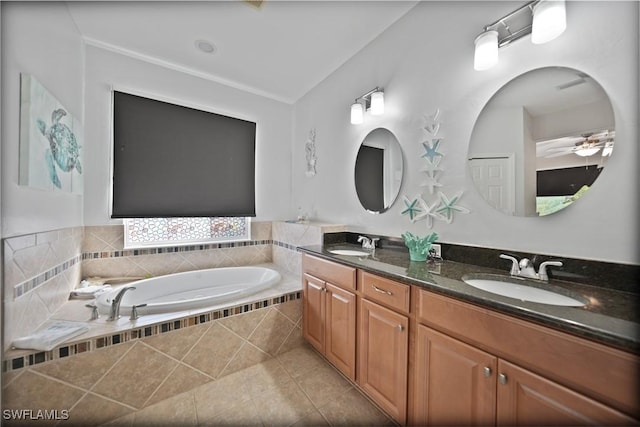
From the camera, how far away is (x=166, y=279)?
2.36 metres

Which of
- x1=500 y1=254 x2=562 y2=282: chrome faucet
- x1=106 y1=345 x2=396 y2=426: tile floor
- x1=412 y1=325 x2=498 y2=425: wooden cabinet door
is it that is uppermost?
x1=500 y1=254 x2=562 y2=282: chrome faucet

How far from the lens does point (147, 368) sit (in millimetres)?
1474

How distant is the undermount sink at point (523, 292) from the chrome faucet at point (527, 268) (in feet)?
0.22

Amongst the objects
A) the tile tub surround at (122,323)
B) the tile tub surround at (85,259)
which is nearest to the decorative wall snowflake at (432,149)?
the tile tub surround at (85,259)

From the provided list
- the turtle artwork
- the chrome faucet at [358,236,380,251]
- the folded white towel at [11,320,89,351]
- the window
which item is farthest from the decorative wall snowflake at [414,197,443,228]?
the turtle artwork

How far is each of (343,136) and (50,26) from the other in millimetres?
2334

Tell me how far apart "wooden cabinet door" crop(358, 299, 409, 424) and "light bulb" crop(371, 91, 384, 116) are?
155 centimetres

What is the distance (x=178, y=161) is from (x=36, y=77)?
1159 mm

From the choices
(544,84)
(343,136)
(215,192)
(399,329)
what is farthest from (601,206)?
(215,192)

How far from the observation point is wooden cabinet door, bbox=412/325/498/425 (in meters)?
0.92

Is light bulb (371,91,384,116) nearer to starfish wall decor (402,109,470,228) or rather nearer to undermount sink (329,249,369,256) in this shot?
starfish wall decor (402,109,470,228)

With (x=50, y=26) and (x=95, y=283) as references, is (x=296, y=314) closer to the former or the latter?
(x=95, y=283)

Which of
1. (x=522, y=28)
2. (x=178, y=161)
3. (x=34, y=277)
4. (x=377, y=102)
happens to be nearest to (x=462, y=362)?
(x=522, y=28)

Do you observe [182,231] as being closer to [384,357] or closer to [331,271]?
[331,271]
